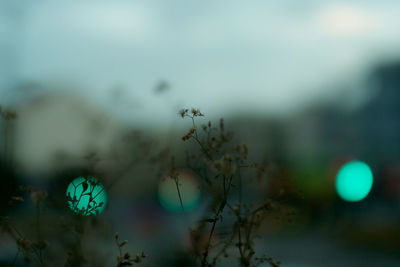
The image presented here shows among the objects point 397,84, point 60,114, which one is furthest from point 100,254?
point 397,84

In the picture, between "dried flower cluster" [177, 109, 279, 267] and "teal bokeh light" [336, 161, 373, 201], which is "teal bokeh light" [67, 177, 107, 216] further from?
"teal bokeh light" [336, 161, 373, 201]

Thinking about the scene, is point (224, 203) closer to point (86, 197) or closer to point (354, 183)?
point (86, 197)

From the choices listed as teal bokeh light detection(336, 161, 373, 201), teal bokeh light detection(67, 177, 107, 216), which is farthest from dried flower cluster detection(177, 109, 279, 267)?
teal bokeh light detection(336, 161, 373, 201)

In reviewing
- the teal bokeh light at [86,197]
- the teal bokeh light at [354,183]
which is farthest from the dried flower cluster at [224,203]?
the teal bokeh light at [354,183]

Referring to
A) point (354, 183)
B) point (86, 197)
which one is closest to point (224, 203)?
point (86, 197)

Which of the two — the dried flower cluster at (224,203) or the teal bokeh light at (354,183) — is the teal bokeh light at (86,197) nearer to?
the dried flower cluster at (224,203)

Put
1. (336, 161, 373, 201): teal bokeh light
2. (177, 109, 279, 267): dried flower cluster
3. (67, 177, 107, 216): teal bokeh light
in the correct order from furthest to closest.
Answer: (336, 161, 373, 201): teal bokeh light
(67, 177, 107, 216): teal bokeh light
(177, 109, 279, 267): dried flower cluster
